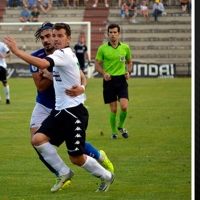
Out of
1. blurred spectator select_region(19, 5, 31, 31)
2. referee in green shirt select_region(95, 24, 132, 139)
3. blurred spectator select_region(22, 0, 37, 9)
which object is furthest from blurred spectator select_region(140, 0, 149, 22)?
referee in green shirt select_region(95, 24, 132, 139)

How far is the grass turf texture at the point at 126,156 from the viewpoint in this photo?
777 cm

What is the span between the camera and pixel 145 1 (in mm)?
41562

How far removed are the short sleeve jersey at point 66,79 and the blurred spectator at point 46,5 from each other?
3481 centimetres

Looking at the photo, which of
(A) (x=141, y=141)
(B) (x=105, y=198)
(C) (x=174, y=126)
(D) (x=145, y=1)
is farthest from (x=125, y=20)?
(B) (x=105, y=198)

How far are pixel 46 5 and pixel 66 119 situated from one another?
3532cm

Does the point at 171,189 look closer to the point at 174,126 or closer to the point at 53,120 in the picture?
the point at 53,120

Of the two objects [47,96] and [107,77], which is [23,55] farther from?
[107,77]

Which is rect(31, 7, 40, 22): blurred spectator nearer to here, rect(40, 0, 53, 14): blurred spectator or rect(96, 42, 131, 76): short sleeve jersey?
rect(40, 0, 53, 14): blurred spectator

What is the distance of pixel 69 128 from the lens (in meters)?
7.34

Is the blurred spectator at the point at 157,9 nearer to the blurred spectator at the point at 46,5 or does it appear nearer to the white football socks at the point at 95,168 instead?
the blurred spectator at the point at 46,5

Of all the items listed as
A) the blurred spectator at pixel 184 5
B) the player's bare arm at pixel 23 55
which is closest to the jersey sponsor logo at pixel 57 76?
the player's bare arm at pixel 23 55

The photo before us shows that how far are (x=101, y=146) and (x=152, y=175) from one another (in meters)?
3.45

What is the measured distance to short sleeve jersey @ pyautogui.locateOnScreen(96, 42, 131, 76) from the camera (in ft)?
45.6

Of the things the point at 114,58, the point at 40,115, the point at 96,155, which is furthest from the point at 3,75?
the point at 96,155
